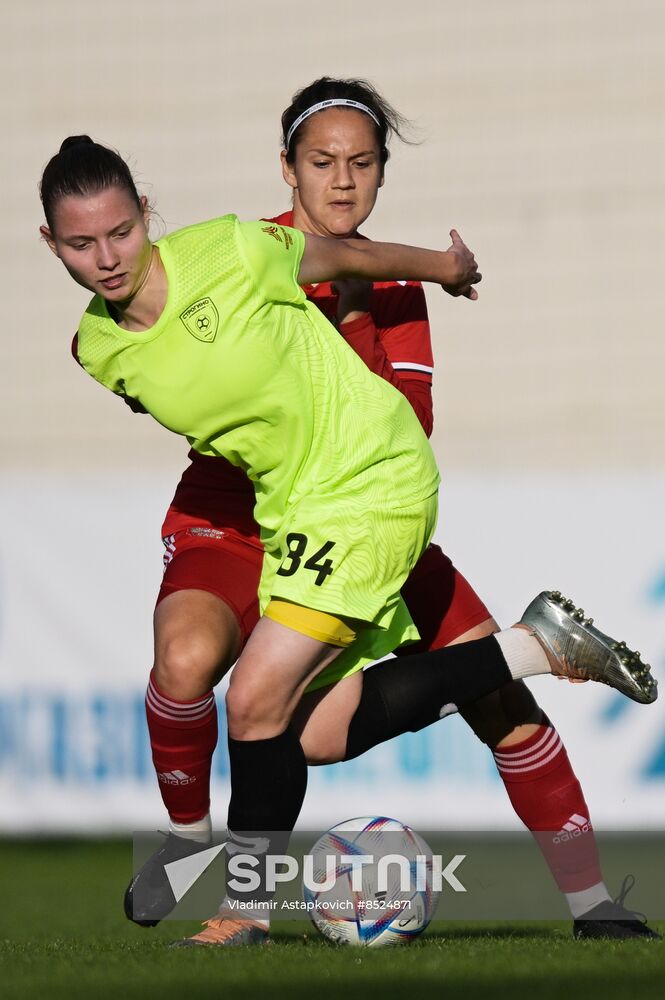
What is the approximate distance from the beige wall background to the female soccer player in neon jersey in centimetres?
536

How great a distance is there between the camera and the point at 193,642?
3.66 meters

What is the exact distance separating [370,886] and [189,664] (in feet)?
2.44

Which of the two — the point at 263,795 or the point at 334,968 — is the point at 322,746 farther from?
the point at 334,968

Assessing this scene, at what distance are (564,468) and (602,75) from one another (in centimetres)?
247

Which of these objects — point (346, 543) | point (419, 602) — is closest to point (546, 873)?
point (419, 602)

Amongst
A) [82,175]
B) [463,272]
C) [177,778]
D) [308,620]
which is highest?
[82,175]

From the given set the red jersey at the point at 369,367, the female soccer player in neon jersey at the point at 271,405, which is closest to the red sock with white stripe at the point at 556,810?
the female soccer player in neon jersey at the point at 271,405

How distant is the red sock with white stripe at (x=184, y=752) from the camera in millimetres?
3779

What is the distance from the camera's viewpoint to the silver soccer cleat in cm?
380

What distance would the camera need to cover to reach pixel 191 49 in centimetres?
955

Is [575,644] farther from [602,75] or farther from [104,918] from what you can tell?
[602,75]

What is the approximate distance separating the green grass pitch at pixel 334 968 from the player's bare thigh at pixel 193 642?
2.10ft

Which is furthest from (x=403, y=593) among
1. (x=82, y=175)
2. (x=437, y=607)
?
(x=82, y=175)

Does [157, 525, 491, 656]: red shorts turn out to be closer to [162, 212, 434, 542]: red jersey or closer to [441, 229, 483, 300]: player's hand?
[162, 212, 434, 542]: red jersey
